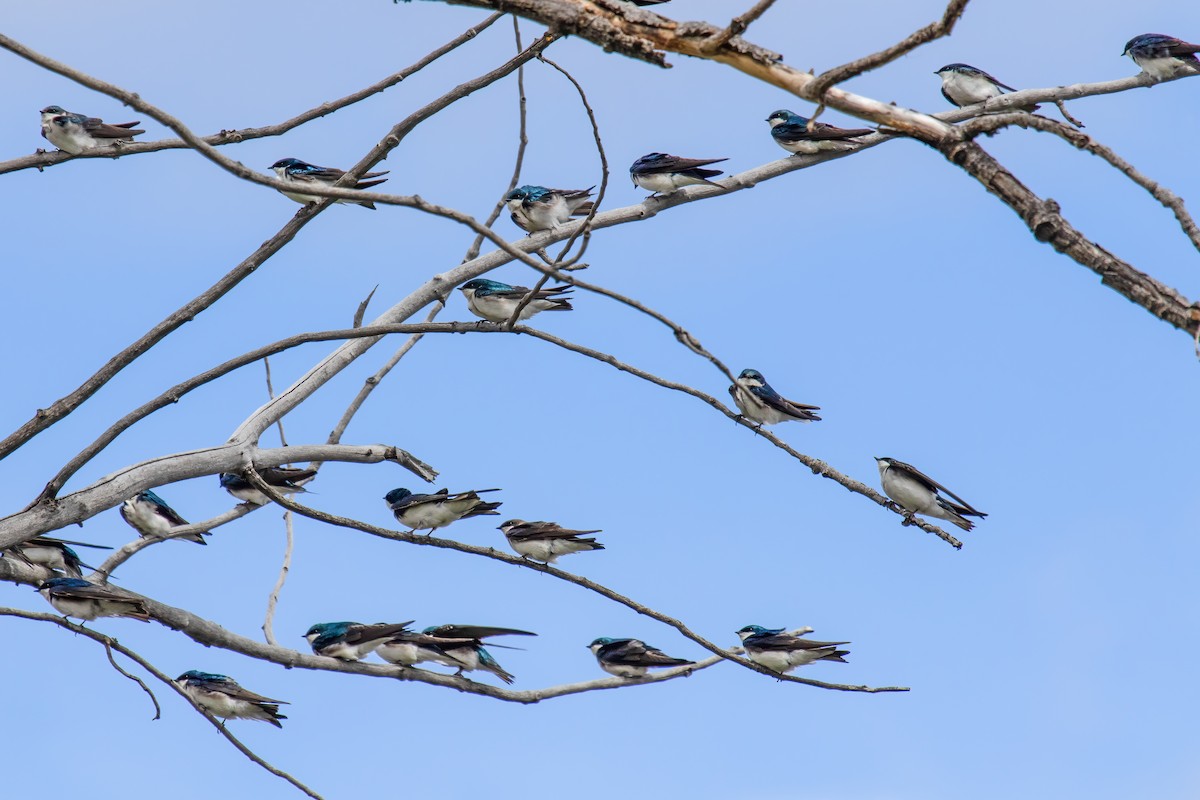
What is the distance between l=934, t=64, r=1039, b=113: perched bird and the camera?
15062mm

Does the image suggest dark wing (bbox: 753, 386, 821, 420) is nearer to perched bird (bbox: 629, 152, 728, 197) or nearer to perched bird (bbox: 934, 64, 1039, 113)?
perched bird (bbox: 629, 152, 728, 197)

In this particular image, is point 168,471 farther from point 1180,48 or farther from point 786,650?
point 1180,48

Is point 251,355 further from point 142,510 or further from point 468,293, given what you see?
point 142,510

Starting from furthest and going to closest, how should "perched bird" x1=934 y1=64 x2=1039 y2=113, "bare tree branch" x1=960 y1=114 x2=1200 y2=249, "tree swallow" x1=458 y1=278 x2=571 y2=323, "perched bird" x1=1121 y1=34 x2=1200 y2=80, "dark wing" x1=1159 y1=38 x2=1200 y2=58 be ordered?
"perched bird" x1=934 y1=64 x2=1039 y2=113 → "dark wing" x1=1159 y1=38 x2=1200 y2=58 → "perched bird" x1=1121 y1=34 x2=1200 y2=80 → "tree swallow" x1=458 y1=278 x2=571 y2=323 → "bare tree branch" x1=960 y1=114 x2=1200 y2=249

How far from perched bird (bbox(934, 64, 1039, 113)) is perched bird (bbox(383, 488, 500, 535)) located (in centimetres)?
807

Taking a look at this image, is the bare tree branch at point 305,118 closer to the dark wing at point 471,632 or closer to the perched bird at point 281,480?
the perched bird at point 281,480

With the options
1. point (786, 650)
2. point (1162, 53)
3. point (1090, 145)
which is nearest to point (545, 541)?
point (786, 650)

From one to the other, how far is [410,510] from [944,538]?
5590 millimetres

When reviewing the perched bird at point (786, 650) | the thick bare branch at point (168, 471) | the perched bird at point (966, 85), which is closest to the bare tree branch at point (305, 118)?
the thick bare branch at point (168, 471)

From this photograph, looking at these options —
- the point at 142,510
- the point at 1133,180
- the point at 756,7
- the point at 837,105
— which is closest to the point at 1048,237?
the point at 1133,180

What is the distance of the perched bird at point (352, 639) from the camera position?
34.6 ft

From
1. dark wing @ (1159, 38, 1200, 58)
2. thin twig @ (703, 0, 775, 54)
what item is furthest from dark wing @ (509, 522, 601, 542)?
dark wing @ (1159, 38, 1200, 58)

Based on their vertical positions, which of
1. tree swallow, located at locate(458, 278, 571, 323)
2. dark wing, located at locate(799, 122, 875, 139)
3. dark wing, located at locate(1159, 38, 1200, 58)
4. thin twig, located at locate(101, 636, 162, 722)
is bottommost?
thin twig, located at locate(101, 636, 162, 722)

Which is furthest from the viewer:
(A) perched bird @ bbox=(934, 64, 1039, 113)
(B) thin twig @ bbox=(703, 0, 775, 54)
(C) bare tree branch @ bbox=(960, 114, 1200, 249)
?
(A) perched bird @ bbox=(934, 64, 1039, 113)
